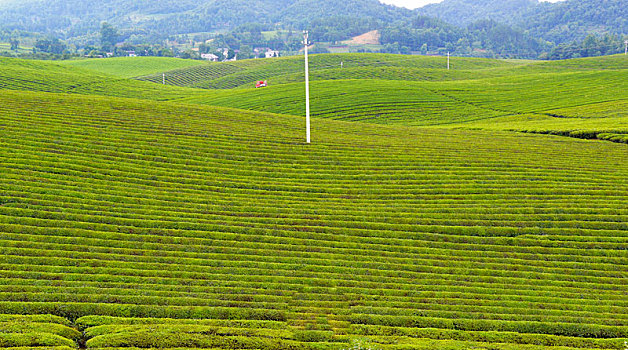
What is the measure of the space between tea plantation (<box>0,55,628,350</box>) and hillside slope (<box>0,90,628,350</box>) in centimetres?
7

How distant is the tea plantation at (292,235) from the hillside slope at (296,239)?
0.07m

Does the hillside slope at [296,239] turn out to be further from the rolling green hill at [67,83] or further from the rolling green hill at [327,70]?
the rolling green hill at [327,70]

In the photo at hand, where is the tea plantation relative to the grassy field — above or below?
below

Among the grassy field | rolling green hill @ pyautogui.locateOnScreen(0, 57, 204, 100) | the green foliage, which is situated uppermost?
the grassy field

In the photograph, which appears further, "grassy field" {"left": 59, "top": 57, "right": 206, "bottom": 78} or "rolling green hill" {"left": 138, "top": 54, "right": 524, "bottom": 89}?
"grassy field" {"left": 59, "top": 57, "right": 206, "bottom": 78}

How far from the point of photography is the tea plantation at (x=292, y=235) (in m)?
13.7

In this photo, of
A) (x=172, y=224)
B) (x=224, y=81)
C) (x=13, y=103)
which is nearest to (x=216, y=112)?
(x=13, y=103)

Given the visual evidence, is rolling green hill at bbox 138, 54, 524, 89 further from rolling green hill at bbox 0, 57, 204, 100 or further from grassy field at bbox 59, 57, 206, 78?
rolling green hill at bbox 0, 57, 204, 100

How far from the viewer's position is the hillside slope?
13805 millimetres

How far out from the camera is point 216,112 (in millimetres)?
38406

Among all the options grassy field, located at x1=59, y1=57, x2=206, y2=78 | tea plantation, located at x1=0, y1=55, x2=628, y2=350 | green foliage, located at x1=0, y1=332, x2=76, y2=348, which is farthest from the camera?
grassy field, located at x1=59, y1=57, x2=206, y2=78

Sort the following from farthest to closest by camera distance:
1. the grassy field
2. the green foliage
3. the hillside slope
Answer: the grassy field
the hillside slope
the green foliage

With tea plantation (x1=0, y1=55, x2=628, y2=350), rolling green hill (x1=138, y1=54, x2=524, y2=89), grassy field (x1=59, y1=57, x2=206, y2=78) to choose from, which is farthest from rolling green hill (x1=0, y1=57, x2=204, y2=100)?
tea plantation (x1=0, y1=55, x2=628, y2=350)

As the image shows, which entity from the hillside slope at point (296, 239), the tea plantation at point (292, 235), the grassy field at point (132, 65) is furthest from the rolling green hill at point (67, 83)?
the hillside slope at point (296, 239)
